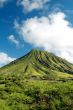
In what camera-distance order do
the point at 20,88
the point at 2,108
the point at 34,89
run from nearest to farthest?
the point at 2,108 → the point at 34,89 → the point at 20,88

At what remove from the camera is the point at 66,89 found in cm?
6344

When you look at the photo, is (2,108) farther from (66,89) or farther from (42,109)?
(66,89)

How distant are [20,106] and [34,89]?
8.15 m

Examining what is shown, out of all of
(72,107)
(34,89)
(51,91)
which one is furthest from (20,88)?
(72,107)

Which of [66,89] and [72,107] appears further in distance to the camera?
[66,89]

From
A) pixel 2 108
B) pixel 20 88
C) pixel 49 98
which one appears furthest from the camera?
pixel 20 88

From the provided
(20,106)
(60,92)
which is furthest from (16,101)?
(60,92)

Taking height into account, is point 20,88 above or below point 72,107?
above

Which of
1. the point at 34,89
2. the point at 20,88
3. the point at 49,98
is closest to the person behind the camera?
the point at 49,98

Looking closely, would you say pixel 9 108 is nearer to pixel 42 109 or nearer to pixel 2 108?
pixel 2 108

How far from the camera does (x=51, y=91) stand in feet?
207

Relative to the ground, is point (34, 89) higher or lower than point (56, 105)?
higher

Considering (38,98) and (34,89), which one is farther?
(34,89)

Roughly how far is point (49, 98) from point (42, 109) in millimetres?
3634
